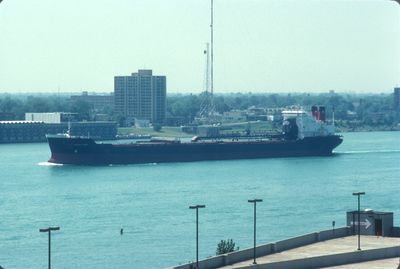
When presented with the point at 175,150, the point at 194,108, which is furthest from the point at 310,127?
the point at 194,108

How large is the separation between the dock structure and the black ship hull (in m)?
20.4

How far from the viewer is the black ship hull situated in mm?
30641

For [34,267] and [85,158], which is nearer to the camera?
[34,267]

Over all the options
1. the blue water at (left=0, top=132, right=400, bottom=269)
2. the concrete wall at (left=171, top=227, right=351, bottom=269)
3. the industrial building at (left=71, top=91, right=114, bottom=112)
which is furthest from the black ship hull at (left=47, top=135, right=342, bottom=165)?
the industrial building at (left=71, top=91, right=114, bottom=112)

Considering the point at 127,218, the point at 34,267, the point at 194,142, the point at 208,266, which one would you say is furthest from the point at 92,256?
the point at 194,142

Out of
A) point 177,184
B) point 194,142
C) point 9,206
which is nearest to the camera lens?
point 9,206

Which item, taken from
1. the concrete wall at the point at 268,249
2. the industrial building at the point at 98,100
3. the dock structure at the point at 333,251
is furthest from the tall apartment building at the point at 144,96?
the concrete wall at the point at 268,249

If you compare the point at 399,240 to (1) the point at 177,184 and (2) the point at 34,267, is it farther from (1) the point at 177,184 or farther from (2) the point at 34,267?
(1) the point at 177,184

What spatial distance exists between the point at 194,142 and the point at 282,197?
1227 cm

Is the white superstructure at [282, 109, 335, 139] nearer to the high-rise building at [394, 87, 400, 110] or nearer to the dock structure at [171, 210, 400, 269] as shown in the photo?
the dock structure at [171, 210, 400, 269]

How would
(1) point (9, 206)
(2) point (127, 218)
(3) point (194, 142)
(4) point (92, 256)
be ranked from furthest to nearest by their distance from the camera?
(3) point (194, 142), (1) point (9, 206), (2) point (127, 218), (4) point (92, 256)

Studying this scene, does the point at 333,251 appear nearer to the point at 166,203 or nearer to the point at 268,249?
the point at 268,249

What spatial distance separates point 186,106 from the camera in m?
60.4

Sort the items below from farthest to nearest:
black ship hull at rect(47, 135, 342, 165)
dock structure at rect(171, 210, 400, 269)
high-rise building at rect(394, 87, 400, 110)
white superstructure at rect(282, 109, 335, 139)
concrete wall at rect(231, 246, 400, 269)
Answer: high-rise building at rect(394, 87, 400, 110)
white superstructure at rect(282, 109, 335, 139)
black ship hull at rect(47, 135, 342, 165)
dock structure at rect(171, 210, 400, 269)
concrete wall at rect(231, 246, 400, 269)
